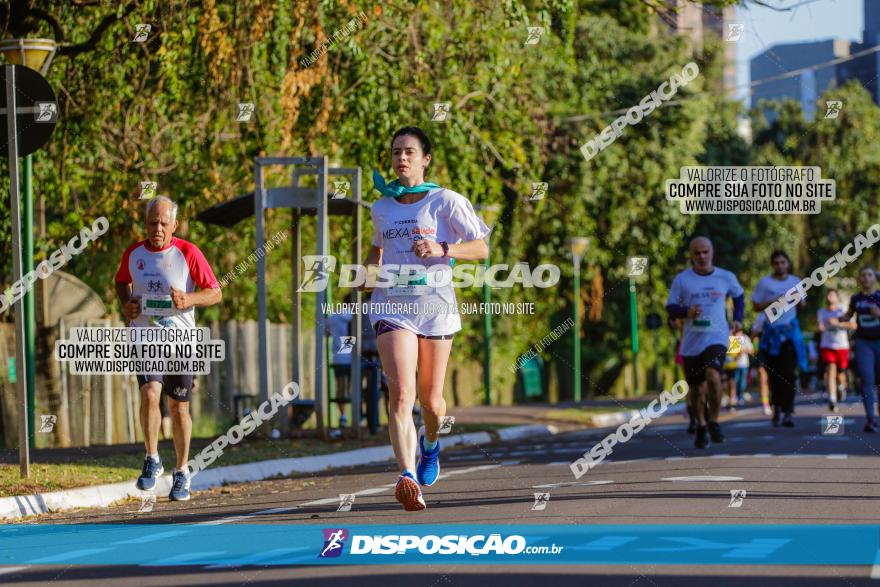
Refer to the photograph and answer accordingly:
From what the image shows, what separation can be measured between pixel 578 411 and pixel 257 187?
13356mm

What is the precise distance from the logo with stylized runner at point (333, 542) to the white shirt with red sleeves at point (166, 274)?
9.78ft

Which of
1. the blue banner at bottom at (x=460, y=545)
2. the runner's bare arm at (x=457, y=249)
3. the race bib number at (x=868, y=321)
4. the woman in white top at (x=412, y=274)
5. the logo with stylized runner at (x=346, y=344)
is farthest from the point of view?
the race bib number at (x=868, y=321)

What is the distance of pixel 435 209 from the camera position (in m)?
9.32

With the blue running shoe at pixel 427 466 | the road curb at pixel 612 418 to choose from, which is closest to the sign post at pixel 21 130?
the blue running shoe at pixel 427 466

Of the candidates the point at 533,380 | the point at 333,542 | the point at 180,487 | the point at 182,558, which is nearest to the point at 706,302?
the point at 180,487

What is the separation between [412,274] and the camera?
920cm

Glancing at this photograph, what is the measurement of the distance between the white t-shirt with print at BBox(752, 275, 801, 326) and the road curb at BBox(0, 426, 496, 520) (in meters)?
5.04

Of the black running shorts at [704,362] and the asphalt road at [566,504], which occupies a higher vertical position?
the black running shorts at [704,362]

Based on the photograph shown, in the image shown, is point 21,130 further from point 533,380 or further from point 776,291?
point 533,380

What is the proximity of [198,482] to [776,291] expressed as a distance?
27.3 feet

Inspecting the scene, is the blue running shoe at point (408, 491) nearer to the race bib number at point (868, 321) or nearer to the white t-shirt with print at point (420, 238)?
the white t-shirt with print at point (420, 238)

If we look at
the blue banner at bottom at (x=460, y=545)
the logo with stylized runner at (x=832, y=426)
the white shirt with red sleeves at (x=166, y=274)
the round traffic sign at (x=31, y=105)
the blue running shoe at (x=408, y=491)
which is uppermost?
the round traffic sign at (x=31, y=105)

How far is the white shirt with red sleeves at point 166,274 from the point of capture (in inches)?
434

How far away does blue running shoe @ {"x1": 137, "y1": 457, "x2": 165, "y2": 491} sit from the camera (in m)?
11.0
